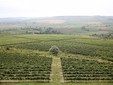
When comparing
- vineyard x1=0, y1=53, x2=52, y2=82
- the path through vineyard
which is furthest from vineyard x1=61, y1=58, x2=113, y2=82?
vineyard x1=0, y1=53, x2=52, y2=82

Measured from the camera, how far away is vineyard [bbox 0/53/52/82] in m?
52.8

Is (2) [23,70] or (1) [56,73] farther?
(2) [23,70]

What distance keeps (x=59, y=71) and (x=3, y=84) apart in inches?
660

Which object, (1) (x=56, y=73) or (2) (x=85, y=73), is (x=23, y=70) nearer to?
(1) (x=56, y=73)

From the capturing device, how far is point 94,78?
52969 mm

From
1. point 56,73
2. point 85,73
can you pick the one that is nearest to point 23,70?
point 56,73

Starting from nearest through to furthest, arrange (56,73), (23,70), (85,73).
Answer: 1. (56,73)
2. (85,73)
3. (23,70)

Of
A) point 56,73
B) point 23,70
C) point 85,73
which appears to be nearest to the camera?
point 56,73

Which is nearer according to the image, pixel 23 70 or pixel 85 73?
pixel 85 73

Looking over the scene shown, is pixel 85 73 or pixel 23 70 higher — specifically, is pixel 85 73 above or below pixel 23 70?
below

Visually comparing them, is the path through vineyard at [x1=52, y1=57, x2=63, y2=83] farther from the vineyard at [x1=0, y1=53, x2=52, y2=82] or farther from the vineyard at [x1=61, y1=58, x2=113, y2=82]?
the vineyard at [x1=0, y1=53, x2=52, y2=82]

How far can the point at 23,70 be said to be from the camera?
197 ft

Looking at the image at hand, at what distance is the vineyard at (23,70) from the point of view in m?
52.8

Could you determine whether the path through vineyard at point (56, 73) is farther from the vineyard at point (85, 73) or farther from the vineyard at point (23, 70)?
the vineyard at point (23, 70)
